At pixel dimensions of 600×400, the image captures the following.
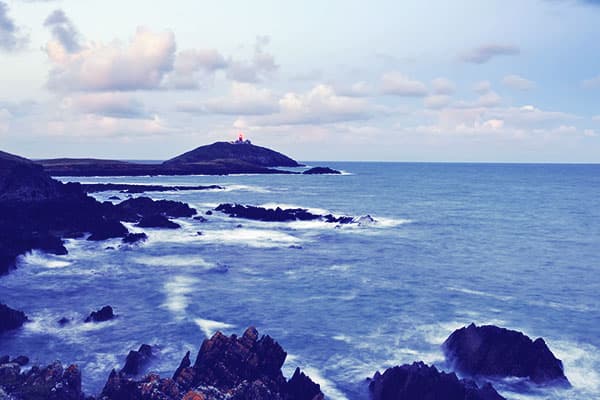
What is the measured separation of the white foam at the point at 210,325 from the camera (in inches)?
1190

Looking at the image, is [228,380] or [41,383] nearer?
[41,383]

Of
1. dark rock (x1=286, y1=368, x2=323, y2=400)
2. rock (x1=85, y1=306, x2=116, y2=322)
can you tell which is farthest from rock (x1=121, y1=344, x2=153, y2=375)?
dark rock (x1=286, y1=368, x2=323, y2=400)

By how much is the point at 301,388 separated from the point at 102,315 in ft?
51.0

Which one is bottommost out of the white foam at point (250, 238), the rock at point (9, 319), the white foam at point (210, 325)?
the white foam at point (210, 325)

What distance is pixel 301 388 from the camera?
2128 cm

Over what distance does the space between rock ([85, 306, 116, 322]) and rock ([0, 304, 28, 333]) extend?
348 centimetres

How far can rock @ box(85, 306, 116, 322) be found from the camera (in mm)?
31453

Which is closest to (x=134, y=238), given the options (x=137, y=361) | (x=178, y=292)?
(x=178, y=292)

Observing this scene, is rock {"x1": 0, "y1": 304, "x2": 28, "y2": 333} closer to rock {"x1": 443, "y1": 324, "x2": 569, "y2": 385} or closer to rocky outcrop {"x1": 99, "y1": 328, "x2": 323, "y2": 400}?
rocky outcrop {"x1": 99, "y1": 328, "x2": 323, "y2": 400}

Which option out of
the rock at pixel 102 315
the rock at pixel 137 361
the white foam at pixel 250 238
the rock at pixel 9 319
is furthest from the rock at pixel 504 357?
the white foam at pixel 250 238

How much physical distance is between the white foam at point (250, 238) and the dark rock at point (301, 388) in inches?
1420

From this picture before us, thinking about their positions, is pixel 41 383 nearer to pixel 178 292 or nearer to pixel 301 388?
pixel 301 388

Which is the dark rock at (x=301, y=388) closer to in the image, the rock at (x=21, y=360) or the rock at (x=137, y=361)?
the rock at (x=137, y=361)

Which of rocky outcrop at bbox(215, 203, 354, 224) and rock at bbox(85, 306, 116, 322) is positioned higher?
rocky outcrop at bbox(215, 203, 354, 224)
